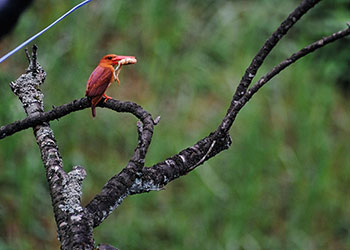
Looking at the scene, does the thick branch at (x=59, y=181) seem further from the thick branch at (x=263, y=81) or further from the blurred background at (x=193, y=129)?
the blurred background at (x=193, y=129)

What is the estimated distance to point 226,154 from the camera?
88.1 inches

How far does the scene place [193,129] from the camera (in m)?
2.33

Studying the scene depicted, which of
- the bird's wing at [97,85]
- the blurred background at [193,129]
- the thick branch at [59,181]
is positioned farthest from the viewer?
the blurred background at [193,129]

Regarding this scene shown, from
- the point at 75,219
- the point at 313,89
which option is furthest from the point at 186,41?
the point at 75,219

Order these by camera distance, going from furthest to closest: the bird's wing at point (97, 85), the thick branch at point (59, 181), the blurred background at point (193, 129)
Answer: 1. the blurred background at point (193, 129)
2. the bird's wing at point (97, 85)
3. the thick branch at point (59, 181)

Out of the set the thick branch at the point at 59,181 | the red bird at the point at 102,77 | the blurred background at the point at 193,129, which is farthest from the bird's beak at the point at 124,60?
the blurred background at the point at 193,129

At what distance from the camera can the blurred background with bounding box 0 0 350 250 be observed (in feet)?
6.48

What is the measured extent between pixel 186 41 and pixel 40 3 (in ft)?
2.50

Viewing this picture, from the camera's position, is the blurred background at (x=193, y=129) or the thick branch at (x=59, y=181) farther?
the blurred background at (x=193, y=129)

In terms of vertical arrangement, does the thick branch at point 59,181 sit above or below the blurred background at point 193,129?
below

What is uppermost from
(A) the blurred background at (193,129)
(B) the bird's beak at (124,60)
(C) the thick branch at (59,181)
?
(A) the blurred background at (193,129)

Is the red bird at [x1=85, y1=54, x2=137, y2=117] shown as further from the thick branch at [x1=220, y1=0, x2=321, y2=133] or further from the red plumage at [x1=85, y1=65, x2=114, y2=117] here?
the thick branch at [x1=220, y1=0, x2=321, y2=133]

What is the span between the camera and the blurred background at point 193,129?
77.7 inches

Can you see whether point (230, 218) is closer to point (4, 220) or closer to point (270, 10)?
point (4, 220)
